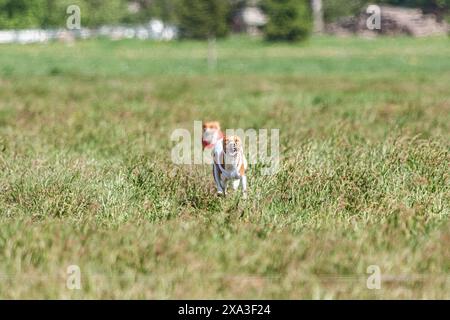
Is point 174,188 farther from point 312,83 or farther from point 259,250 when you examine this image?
point 312,83

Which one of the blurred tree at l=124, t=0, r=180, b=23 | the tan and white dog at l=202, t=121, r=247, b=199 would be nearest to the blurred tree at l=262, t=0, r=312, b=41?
the blurred tree at l=124, t=0, r=180, b=23

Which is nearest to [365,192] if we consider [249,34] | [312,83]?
[312,83]

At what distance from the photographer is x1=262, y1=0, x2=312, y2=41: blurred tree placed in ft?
214

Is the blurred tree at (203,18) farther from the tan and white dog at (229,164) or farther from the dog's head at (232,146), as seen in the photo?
the dog's head at (232,146)

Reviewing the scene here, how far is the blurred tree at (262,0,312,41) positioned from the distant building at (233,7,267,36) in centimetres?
585

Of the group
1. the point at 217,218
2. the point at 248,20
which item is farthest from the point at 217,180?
the point at 248,20

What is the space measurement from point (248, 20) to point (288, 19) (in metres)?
12.7

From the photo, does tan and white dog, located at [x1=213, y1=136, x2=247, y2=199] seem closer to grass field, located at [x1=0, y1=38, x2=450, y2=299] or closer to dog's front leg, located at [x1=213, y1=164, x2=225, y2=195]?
dog's front leg, located at [x1=213, y1=164, x2=225, y2=195]

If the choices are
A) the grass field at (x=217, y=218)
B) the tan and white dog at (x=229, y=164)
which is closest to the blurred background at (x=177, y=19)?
the grass field at (x=217, y=218)

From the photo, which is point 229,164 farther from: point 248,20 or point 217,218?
point 248,20

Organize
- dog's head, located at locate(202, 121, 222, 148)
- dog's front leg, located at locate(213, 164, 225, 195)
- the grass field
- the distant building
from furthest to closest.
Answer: the distant building
dog's head, located at locate(202, 121, 222, 148)
dog's front leg, located at locate(213, 164, 225, 195)
the grass field

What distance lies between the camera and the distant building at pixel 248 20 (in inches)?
3084

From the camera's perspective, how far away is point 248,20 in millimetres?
79125
